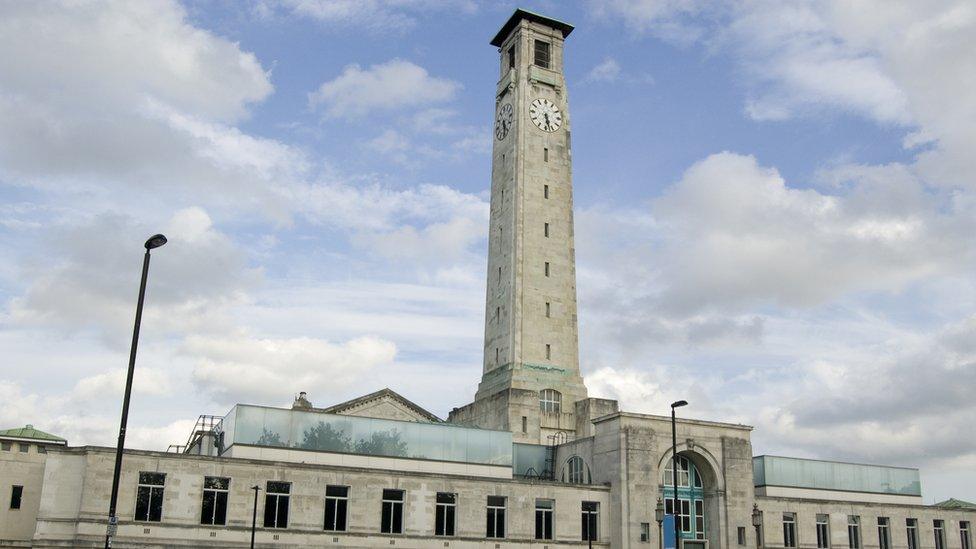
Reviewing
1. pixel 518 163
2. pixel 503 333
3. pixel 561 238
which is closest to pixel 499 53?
pixel 518 163

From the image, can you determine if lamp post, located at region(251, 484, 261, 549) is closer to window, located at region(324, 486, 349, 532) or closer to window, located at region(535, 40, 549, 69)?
window, located at region(324, 486, 349, 532)

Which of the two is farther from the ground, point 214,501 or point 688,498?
point 688,498

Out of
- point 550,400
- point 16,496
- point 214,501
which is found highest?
point 550,400

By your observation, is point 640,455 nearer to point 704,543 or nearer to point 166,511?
point 704,543

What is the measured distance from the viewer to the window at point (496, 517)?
49.9m

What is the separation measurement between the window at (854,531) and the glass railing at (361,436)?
24.0 metres

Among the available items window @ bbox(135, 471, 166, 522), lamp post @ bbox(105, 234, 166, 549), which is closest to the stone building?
window @ bbox(135, 471, 166, 522)

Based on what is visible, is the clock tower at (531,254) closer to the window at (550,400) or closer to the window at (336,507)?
the window at (550,400)

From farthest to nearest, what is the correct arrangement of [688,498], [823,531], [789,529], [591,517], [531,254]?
[531,254]
[823,531]
[789,529]
[688,498]
[591,517]

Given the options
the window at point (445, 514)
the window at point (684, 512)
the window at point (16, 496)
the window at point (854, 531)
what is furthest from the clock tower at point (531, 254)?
the window at point (16, 496)

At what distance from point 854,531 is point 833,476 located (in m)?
3.71

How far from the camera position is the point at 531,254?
69.6m

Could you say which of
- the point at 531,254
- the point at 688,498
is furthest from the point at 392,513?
the point at 531,254

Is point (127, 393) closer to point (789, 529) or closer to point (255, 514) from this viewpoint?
point (255, 514)
